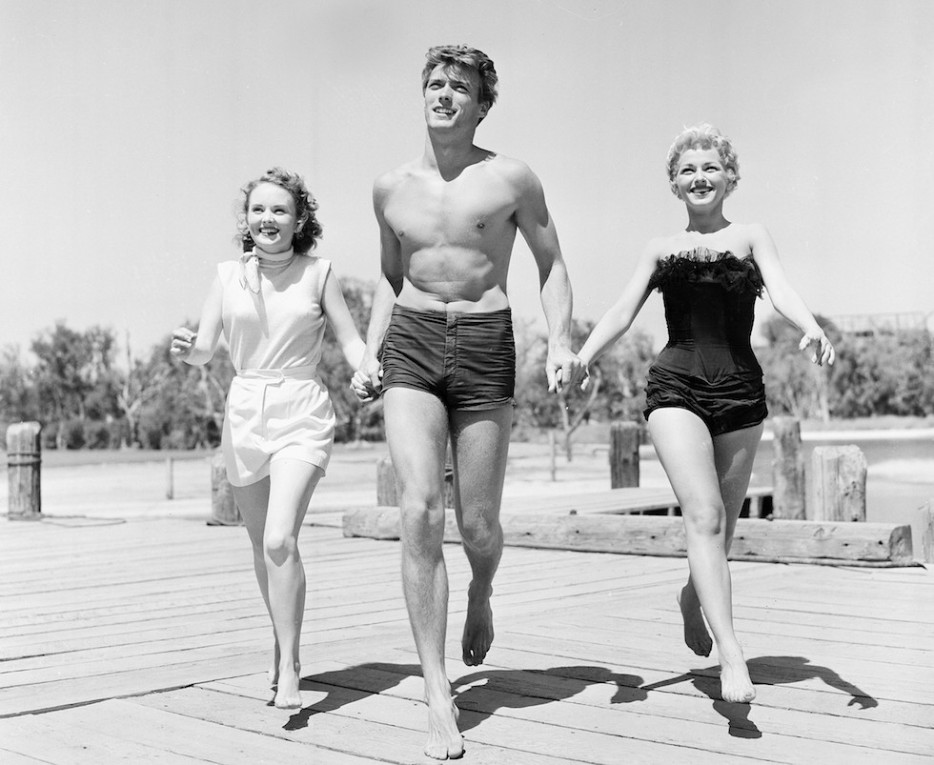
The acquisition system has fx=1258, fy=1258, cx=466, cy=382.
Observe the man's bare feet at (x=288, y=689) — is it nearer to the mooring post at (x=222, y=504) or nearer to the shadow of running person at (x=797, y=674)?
the shadow of running person at (x=797, y=674)

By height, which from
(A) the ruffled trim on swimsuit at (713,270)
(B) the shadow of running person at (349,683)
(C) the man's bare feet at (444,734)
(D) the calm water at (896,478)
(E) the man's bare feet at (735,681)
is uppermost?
(A) the ruffled trim on swimsuit at (713,270)

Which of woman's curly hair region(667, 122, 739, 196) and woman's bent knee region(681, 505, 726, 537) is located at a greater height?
woman's curly hair region(667, 122, 739, 196)

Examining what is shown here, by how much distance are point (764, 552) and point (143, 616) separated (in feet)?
13.8

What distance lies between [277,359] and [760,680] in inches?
86.1

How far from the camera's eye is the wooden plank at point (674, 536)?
8.11m

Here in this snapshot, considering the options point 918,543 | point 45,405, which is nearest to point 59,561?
point 918,543

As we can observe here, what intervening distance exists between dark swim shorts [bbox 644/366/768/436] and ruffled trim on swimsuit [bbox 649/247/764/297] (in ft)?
1.06

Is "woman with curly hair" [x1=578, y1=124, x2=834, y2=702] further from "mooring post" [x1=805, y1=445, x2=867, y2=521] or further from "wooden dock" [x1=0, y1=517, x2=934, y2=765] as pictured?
"mooring post" [x1=805, y1=445, x2=867, y2=521]

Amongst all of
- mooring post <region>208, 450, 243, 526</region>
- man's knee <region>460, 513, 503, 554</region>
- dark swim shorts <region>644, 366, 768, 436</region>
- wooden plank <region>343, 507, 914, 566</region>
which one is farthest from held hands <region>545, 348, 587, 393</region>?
mooring post <region>208, 450, 243, 526</region>

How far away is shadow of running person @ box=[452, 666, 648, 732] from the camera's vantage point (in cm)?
440

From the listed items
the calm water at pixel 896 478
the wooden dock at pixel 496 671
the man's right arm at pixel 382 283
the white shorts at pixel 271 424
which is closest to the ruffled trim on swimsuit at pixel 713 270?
the man's right arm at pixel 382 283

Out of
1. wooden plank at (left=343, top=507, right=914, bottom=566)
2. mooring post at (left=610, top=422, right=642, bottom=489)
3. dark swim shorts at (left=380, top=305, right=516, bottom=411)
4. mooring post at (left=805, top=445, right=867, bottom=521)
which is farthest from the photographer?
mooring post at (left=610, top=422, right=642, bottom=489)

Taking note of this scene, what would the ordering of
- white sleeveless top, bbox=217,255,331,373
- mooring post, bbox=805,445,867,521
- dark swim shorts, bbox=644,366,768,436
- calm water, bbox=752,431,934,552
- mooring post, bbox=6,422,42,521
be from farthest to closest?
calm water, bbox=752,431,934,552 → mooring post, bbox=6,422,42,521 → mooring post, bbox=805,445,867,521 → white sleeveless top, bbox=217,255,331,373 → dark swim shorts, bbox=644,366,768,436

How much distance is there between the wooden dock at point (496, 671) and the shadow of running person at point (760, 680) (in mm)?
13
